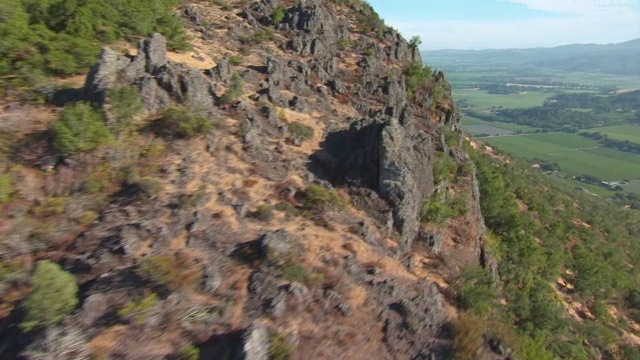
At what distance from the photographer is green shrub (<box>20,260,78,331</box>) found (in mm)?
12242

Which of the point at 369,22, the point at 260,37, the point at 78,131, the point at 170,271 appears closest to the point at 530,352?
the point at 170,271

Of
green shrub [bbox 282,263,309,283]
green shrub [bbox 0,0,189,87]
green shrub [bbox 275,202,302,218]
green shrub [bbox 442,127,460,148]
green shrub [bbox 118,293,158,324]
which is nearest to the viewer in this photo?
green shrub [bbox 118,293,158,324]

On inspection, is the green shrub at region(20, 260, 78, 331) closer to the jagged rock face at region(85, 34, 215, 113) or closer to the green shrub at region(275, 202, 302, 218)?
the green shrub at region(275, 202, 302, 218)

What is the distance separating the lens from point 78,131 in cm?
1836

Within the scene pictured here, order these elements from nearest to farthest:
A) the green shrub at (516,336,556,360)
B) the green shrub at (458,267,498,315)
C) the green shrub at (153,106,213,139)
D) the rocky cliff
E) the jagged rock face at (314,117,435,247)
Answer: the rocky cliff < the green shrub at (516,336,556,360) < the green shrub at (458,267,498,315) < the green shrub at (153,106,213,139) < the jagged rock face at (314,117,435,247)

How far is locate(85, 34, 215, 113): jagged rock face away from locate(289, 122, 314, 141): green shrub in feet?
16.5

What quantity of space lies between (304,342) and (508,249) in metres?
25.9

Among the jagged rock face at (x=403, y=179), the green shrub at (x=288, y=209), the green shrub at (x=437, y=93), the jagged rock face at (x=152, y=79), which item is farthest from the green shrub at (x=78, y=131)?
the green shrub at (x=437, y=93)

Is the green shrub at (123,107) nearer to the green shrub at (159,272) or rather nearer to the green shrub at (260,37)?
the green shrub at (159,272)

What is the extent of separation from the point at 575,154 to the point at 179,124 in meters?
166

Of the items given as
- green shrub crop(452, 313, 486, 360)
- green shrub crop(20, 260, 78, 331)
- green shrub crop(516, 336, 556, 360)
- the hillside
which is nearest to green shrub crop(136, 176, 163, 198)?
the hillside

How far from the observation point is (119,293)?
13.4 m

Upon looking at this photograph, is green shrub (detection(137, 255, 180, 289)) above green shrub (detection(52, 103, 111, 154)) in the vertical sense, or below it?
below

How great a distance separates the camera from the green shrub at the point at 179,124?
824 inches
